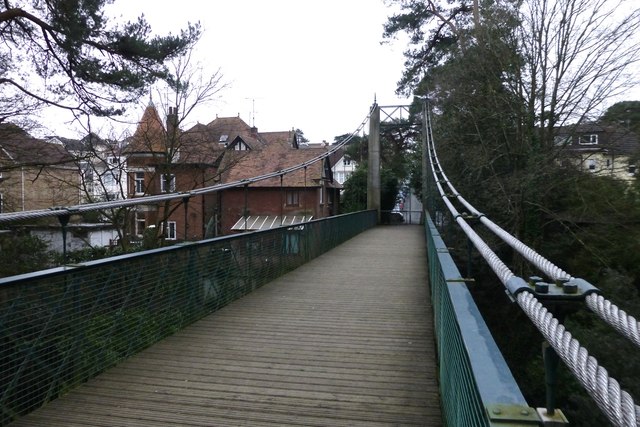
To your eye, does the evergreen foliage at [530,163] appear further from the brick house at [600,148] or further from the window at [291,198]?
the window at [291,198]

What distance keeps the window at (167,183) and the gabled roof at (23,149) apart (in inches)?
146

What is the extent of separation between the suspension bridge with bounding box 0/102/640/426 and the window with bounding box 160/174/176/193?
1112 cm

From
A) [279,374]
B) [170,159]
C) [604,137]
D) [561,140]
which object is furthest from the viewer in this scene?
[170,159]

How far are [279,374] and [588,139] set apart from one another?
11.5m

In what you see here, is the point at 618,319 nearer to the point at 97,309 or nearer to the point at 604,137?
the point at 97,309

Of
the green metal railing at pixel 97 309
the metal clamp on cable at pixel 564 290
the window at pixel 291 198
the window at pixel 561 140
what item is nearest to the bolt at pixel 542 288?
the metal clamp on cable at pixel 564 290

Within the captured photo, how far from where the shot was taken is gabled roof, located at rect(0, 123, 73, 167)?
1073 centimetres

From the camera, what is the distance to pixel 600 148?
40.0 ft

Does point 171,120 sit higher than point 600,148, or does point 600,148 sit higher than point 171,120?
point 171,120

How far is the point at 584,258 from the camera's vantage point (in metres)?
12.0

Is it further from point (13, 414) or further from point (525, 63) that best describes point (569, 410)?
point (525, 63)

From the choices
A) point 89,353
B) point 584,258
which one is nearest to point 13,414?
point 89,353

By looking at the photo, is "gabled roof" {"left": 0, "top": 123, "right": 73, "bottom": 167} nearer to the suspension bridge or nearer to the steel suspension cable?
the suspension bridge

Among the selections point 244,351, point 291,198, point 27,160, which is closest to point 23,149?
point 27,160
